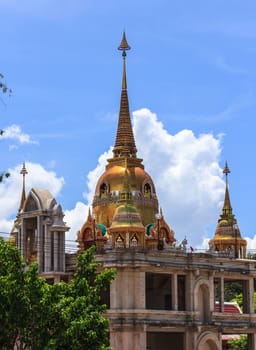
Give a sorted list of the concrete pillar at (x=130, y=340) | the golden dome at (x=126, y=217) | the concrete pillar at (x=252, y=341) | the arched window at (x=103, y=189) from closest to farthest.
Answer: the concrete pillar at (x=130, y=340), the golden dome at (x=126, y=217), the concrete pillar at (x=252, y=341), the arched window at (x=103, y=189)

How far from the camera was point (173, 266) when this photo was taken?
76.2m

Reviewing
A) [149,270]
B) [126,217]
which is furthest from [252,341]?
[126,217]

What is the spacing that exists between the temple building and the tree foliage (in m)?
23.3

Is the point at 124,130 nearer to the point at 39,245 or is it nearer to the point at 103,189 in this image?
the point at 103,189

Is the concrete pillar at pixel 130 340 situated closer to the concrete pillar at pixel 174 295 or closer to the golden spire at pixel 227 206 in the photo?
the concrete pillar at pixel 174 295

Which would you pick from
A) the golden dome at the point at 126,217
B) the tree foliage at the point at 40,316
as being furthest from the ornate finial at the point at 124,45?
the tree foliage at the point at 40,316

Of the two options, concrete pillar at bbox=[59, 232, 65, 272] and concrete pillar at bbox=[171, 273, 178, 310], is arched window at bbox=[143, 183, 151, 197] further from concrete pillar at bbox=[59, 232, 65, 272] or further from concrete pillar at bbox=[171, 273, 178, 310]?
concrete pillar at bbox=[59, 232, 65, 272]

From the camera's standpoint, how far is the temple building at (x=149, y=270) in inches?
2899

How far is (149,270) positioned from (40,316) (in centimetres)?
2648

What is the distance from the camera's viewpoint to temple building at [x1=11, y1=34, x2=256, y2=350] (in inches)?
2899

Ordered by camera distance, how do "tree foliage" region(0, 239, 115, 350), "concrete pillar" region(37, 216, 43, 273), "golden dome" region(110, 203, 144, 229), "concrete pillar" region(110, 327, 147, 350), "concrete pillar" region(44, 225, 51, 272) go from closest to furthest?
"tree foliage" region(0, 239, 115, 350)
"concrete pillar" region(110, 327, 147, 350)
"concrete pillar" region(44, 225, 51, 272)
"concrete pillar" region(37, 216, 43, 273)
"golden dome" region(110, 203, 144, 229)

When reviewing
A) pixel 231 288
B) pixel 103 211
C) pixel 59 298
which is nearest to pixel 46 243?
pixel 103 211

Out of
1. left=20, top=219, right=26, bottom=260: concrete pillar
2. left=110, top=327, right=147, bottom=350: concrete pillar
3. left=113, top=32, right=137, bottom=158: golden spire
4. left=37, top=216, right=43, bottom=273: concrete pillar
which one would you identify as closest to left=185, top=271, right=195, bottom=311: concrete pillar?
left=110, top=327, right=147, bottom=350: concrete pillar

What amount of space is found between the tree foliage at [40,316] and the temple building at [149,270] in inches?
919
